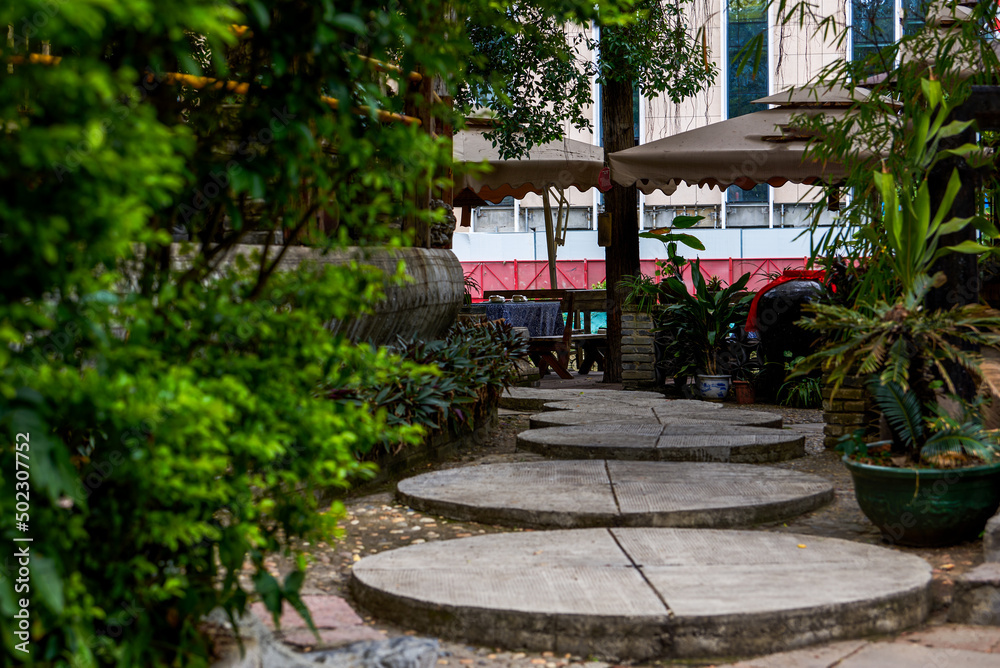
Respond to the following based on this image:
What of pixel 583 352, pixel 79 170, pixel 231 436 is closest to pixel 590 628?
pixel 231 436

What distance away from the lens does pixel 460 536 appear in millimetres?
3279

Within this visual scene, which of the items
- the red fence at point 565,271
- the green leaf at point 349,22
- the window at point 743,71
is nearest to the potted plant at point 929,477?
the green leaf at point 349,22

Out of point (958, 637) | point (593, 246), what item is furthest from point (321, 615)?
point (593, 246)

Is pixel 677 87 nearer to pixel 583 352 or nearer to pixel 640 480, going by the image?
pixel 583 352

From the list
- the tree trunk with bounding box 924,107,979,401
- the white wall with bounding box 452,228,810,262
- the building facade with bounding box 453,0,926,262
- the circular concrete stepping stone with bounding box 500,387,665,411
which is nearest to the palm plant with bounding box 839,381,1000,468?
the tree trunk with bounding box 924,107,979,401

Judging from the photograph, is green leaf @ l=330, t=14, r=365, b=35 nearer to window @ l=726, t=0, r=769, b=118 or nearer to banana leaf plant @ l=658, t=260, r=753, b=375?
banana leaf plant @ l=658, t=260, r=753, b=375

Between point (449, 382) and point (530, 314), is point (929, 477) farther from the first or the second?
point (530, 314)

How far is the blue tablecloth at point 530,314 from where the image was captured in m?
9.68

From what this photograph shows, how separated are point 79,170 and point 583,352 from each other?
973 centimetres

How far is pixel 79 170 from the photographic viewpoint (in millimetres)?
1070

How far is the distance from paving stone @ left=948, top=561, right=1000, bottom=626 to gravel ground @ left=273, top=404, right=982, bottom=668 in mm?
60

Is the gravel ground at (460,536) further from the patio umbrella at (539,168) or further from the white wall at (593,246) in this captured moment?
the white wall at (593,246)

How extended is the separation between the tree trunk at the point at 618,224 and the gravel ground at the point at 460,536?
4099mm

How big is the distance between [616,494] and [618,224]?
18.2 feet
